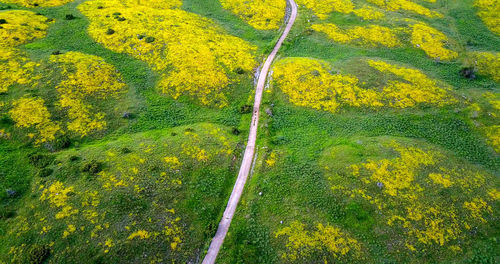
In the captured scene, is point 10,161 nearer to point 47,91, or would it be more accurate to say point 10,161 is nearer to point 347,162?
point 47,91

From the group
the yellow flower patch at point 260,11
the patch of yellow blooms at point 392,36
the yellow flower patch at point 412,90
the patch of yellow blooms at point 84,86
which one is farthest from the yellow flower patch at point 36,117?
the patch of yellow blooms at point 392,36

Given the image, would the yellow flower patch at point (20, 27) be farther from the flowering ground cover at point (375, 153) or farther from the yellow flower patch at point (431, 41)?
the yellow flower patch at point (431, 41)

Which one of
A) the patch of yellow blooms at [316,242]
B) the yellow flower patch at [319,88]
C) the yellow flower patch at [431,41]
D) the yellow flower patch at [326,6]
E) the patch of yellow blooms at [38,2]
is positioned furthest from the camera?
the yellow flower patch at [326,6]

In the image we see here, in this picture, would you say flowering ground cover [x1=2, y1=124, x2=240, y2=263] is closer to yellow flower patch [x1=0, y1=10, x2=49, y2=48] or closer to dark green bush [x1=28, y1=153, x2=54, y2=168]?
dark green bush [x1=28, y1=153, x2=54, y2=168]

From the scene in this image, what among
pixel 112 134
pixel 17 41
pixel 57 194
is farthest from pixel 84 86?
pixel 57 194

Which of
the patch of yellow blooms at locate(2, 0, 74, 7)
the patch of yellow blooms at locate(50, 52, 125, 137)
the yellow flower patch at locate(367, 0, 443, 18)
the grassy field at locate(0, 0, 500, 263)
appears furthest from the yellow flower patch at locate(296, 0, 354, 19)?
the patch of yellow blooms at locate(2, 0, 74, 7)

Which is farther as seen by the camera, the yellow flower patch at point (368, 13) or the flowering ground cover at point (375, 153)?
the yellow flower patch at point (368, 13)

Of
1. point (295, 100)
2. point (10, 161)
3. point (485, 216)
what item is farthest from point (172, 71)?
point (485, 216)
